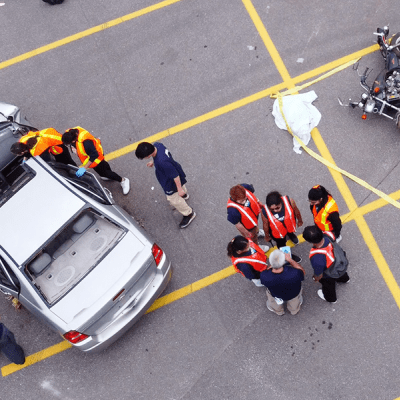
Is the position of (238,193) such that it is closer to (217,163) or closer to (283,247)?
(283,247)

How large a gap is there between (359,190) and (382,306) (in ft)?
5.52

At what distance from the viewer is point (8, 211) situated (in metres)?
5.28

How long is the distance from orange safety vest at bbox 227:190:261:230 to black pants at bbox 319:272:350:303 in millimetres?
1110

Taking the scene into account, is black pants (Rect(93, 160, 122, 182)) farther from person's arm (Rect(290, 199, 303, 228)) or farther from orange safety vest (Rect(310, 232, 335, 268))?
orange safety vest (Rect(310, 232, 335, 268))

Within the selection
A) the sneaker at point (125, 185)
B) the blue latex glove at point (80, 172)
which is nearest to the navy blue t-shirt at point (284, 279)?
the blue latex glove at point (80, 172)

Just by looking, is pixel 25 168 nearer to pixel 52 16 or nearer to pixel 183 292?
pixel 183 292

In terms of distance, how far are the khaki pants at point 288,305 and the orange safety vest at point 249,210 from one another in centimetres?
91

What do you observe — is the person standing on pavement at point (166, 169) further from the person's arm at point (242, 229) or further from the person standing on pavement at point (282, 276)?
the person standing on pavement at point (282, 276)

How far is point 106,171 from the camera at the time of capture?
21.0 feet

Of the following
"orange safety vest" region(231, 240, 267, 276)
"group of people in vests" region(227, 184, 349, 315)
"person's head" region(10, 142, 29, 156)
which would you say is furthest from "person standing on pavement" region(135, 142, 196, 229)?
"person's head" region(10, 142, 29, 156)

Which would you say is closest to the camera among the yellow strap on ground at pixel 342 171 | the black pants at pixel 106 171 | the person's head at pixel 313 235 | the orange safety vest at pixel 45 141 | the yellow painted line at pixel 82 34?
the person's head at pixel 313 235

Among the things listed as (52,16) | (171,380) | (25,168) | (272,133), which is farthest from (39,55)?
(171,380)

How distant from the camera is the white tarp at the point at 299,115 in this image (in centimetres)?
663

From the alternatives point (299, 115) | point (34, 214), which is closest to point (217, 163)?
point (299, 115)
